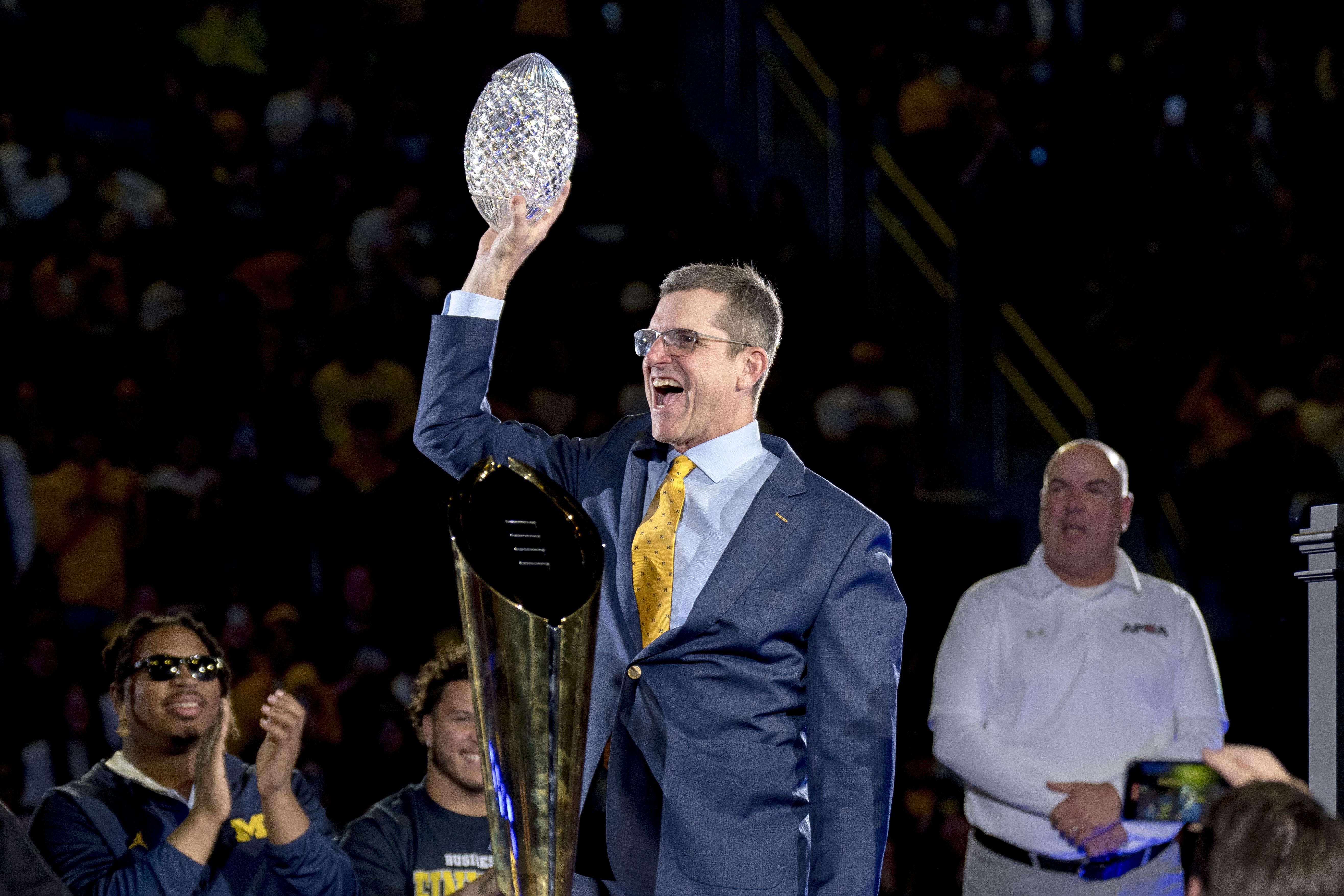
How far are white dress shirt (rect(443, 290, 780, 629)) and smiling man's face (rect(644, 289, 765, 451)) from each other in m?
0.03

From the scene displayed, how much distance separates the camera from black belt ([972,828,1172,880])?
3668 mm

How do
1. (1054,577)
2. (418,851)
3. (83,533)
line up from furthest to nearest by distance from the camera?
(83,533) < (1054,577) < (418,851)

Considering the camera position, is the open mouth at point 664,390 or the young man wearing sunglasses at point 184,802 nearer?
the open mouth at point 664,390

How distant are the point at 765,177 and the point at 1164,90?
7.27ft

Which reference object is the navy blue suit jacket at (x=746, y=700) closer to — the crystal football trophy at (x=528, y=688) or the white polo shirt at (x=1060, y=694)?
the crystal football trophy at (x=528, y=688)

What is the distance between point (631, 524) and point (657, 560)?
0.29 feet

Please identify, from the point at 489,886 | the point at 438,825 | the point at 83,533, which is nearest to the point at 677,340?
the point at 489,886

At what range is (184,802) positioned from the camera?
11.2 feet

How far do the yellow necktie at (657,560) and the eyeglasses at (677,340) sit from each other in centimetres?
23

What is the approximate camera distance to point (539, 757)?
1.48 meters

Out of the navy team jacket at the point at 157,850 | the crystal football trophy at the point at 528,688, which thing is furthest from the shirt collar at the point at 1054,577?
the crystal football trophy at the point at 528,688

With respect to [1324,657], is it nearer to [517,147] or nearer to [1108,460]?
[517,147]

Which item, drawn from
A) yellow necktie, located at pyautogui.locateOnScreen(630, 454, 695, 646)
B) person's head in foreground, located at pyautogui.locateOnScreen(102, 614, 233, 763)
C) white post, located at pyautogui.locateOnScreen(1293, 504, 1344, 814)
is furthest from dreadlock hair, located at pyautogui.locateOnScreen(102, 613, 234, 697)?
white post, located at pyautogui.locateOnScreen(1293, 504, 1344, 814)

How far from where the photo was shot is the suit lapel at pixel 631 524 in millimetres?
2311
